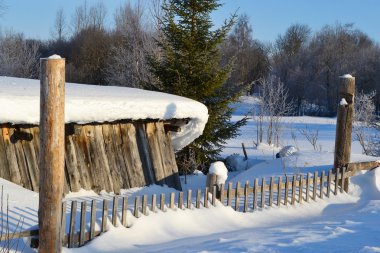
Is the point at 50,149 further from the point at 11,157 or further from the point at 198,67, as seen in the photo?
the point at 198,67

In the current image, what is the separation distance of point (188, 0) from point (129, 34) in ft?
80.2

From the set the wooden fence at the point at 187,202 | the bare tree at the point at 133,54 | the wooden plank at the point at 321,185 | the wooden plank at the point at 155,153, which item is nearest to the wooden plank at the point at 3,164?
the wooden fence at the point at 187,202

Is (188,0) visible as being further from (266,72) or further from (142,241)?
(266,72)

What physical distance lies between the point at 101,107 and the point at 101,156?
1031 mm

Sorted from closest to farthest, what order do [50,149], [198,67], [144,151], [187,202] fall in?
1. [50,149]
2. [187,202]
3. [144,151]
4. [198,67]

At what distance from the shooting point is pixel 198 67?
531 inches

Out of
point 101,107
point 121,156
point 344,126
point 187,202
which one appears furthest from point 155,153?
Answer: point 344,126

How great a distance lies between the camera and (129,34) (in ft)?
123

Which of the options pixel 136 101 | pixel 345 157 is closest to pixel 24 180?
pixel 136 101

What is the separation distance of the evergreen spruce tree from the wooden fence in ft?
12.6

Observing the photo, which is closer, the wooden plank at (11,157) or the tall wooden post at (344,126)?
the wooden plank at (11,157)

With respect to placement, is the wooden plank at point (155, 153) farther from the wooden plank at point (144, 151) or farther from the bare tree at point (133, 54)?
the bare tree at point (133, 54)

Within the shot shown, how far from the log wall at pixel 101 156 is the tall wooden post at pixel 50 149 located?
2.33 meters

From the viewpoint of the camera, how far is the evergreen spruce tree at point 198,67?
13.3m
